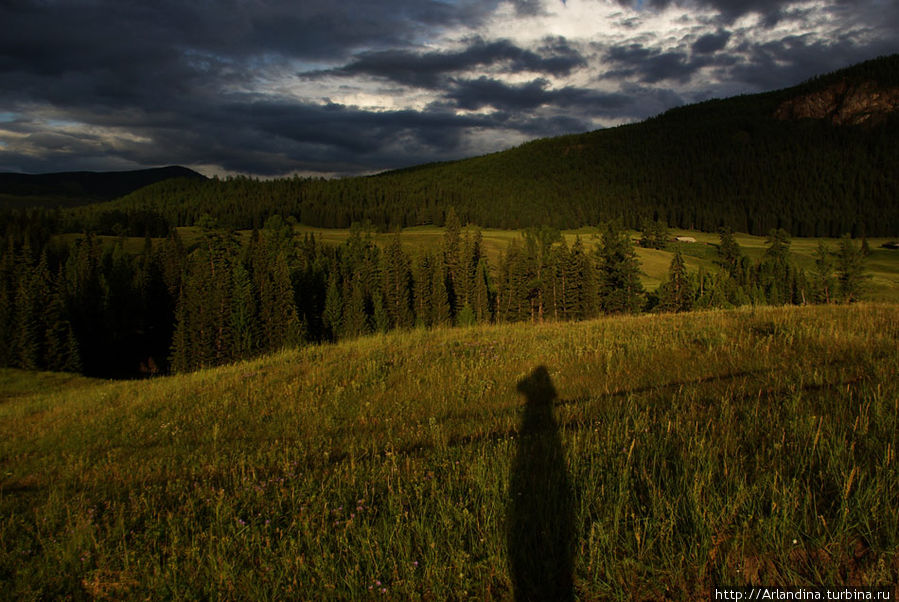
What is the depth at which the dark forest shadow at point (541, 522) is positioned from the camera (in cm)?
305

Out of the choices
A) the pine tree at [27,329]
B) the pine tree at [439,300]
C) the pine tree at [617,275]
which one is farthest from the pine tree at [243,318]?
the pine tree at [617,275]

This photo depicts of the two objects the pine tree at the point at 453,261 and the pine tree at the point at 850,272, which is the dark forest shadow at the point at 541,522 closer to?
the pine tree at the point at 453,261

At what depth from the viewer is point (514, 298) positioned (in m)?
72.6

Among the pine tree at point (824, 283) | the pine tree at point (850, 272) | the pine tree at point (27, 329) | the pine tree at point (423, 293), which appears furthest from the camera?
the pine tree at point (824, 283)

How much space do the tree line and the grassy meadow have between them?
48.9 metres

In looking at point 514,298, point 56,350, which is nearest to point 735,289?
point 514,298

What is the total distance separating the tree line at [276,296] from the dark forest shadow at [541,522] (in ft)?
171

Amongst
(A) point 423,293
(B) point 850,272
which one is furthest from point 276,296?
(B) point 850,272

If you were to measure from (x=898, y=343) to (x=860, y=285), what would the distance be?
98978mm

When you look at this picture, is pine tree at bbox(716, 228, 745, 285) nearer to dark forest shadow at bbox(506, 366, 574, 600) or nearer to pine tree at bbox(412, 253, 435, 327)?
pine tree at bbox(412, 253, 435, 327)

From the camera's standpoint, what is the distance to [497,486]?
4.11 metres

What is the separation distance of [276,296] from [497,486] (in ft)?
210

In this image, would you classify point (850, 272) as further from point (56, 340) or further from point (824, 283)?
point (56, 340)

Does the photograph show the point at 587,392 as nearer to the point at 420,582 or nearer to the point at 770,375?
the point at 770,375
